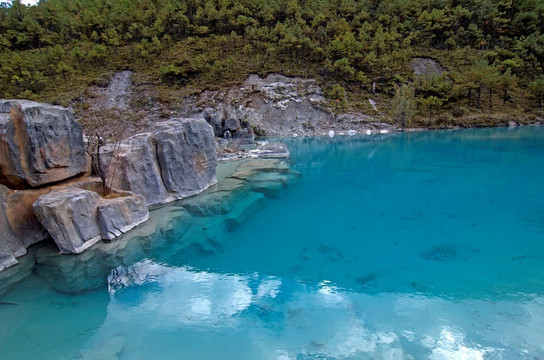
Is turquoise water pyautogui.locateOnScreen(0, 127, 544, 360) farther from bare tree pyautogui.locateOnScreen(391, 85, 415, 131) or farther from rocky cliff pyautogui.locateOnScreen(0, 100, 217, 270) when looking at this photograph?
bare tree pyautogui.locateOnScreen(391, 85, 415, 131)

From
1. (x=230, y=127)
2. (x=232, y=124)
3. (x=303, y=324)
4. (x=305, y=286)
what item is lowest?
(x=303, y=324)

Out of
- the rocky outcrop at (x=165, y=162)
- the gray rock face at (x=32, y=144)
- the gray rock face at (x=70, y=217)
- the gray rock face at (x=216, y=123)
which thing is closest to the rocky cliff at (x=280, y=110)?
the gray rock face at (x=216, y=123)

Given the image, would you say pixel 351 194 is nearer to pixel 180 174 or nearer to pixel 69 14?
pixel 180 174

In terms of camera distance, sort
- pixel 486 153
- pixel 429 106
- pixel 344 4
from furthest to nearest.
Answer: pixel 344 4
pixel 429 106
pixel 486 153

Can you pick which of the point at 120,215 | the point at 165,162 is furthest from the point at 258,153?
the point at 120,215

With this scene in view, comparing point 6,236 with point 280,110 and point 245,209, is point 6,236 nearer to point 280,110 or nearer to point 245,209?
point 245,209

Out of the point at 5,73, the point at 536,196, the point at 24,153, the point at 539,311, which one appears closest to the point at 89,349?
the point at 24,153

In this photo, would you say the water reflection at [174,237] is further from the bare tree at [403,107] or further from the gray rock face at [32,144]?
the bare tree at [403,107]
